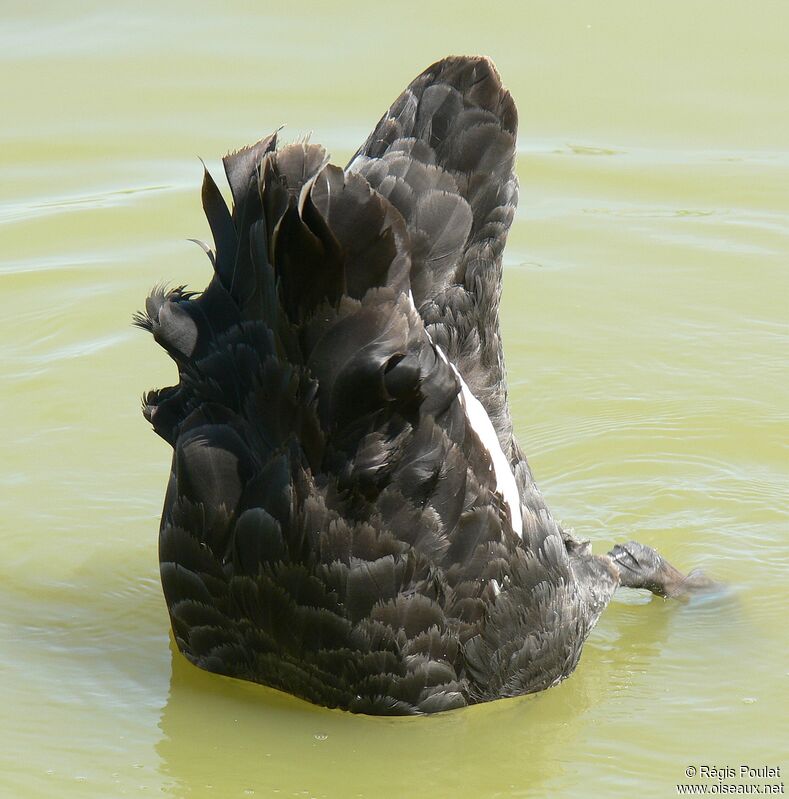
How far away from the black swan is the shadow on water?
0.07 m

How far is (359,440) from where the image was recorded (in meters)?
4.17

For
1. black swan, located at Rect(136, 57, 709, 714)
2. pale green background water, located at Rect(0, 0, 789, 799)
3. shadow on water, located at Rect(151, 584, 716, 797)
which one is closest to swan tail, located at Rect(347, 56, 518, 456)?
black swan, located at Rect(136, 57, 709, 714)

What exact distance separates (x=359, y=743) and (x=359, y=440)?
938mm

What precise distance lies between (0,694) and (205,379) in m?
1.22

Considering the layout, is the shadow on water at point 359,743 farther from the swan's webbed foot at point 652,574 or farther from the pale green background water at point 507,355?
the swan's webbed foot at point 652,574

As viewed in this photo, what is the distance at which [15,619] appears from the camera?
5012 millimetres

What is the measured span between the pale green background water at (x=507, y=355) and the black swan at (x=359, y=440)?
0.79 ft

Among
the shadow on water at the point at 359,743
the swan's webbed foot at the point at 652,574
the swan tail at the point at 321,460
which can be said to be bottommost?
the shadow on water at the point at 359,743

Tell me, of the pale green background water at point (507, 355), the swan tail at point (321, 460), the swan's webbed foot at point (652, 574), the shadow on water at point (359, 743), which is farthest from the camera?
the swan's webbed foot at point (652, 574)

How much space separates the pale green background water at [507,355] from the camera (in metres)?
4.36

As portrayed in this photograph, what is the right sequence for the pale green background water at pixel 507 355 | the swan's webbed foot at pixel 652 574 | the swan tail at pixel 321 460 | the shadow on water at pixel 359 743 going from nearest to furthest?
1. the swan tail at pixel 321 460
2. the shadow on water at pixel 359 743
3. the pale green background water at pixel 507 355
4. the swan's webbed foot at pixel 652 574

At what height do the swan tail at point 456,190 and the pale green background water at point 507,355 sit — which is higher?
the swan tail at point 456,190

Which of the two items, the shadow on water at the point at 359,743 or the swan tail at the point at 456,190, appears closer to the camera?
the shadow on water at the point at 359,743

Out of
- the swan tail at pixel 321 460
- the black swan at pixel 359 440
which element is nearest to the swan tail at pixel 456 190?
the black swan at pixel 359 440
